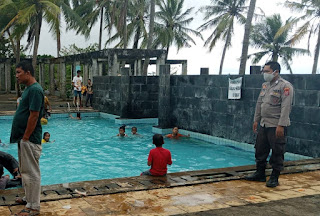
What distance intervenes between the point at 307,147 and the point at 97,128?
374 inches

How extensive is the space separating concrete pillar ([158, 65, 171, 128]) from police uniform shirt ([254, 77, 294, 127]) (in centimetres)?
858

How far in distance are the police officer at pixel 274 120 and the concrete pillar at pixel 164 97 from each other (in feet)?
28.1

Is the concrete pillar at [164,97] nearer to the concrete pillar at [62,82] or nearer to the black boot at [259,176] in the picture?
the black boot at [259,176]

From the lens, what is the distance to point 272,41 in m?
41.2

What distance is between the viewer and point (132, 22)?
39.1m

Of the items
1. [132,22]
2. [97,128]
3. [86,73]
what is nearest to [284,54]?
[132,22]

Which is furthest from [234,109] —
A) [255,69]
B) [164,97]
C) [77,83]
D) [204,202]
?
[77,83]

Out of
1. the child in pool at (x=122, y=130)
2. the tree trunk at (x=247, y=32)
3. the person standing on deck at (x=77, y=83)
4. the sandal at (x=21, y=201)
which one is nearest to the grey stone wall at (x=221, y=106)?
the child in pool at (x=122, y=130)

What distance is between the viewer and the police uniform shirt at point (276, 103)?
611 cm

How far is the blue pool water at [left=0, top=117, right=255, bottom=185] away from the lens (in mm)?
9953

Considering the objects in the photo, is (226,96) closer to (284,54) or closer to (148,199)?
(148,199)

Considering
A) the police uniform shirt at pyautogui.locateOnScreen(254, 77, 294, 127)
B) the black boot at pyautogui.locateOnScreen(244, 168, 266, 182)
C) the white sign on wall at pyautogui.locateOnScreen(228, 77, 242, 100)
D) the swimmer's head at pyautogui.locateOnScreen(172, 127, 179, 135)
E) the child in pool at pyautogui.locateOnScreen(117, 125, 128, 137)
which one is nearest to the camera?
the police uniform shirt at pyautogui.locateOnScreen(254, 77, 294, 127)

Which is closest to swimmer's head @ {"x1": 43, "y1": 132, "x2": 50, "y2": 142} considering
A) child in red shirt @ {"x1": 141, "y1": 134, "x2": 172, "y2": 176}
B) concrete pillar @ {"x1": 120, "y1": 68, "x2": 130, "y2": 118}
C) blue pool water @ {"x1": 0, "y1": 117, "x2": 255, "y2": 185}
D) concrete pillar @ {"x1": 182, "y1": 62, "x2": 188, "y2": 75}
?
blue pool water @ {"x1": 0, "y1": 117, "x2": 255, "y2": 185}

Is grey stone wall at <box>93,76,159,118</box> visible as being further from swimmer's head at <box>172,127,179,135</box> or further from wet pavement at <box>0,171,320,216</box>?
wet pavement at <box>0,171,320,216</box>
